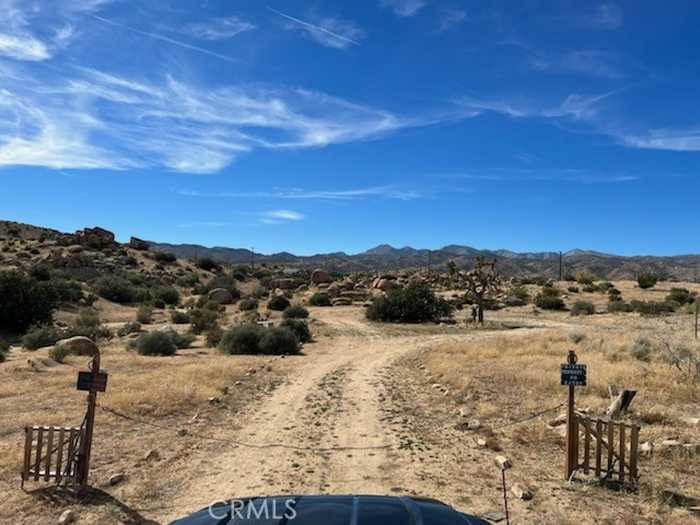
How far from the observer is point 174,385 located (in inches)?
619

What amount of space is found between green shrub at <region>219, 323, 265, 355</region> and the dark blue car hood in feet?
68.5

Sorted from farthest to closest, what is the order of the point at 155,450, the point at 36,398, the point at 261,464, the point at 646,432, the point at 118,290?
the point at 118,290, the point at 36,398, the point at 646,432, the point at 155,450, the point at 261,464

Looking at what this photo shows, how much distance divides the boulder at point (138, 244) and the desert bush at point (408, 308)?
48.2 m

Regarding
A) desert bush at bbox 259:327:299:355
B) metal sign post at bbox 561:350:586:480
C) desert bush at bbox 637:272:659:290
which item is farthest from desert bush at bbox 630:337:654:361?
desert bush at bbox 637:272:659:290

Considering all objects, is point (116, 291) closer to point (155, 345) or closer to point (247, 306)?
point (247, 306)

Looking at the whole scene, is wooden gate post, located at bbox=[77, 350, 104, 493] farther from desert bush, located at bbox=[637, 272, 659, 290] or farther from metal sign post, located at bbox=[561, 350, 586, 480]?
desert bush, located at bbox=[637, 272, 659, 290]

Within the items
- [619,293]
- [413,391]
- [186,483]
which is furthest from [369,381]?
[619,293]

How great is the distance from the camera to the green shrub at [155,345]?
23562 mm

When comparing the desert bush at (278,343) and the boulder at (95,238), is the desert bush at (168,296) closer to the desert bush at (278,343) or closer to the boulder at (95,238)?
the desert bush at (278,343)

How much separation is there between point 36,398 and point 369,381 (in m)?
9.16

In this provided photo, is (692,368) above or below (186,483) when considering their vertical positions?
above

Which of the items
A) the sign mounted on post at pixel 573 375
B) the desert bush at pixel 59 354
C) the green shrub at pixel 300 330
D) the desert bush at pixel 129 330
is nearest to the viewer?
the sign mounted on post at pixel 573 375

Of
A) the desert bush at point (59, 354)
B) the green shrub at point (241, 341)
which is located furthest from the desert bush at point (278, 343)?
the desert bush at point (59, 354)

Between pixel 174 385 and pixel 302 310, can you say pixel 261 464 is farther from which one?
pixel 302 310
